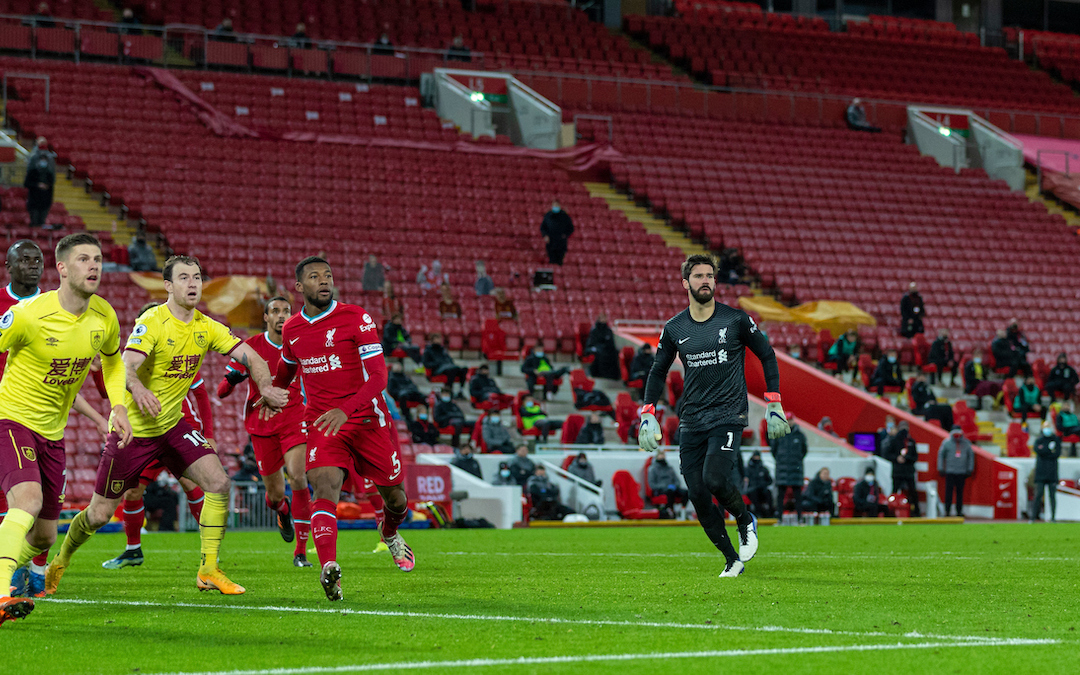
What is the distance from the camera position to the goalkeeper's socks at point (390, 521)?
10219 mm

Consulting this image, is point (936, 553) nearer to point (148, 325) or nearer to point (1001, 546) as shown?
point (1001, 546)

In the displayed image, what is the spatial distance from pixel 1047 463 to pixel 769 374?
1608 centimetres

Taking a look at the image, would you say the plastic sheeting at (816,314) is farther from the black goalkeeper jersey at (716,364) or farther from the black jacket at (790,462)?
the black goalkeeper jersey at (716,364)

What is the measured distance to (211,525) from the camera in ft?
29.5

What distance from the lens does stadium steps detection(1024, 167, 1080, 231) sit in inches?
1563

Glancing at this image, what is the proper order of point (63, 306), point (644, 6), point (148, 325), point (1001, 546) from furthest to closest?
point (644, 6)
point (1001, 546)
point (148, 325)
point (63, 306)

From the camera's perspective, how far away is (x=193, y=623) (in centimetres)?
730

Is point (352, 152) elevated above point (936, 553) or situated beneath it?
elevated above

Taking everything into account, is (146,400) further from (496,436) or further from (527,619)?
(496,436)

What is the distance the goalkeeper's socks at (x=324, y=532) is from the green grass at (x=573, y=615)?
0.34 metres

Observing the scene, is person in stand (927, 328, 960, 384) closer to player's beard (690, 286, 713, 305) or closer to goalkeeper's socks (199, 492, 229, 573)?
player's beard (690, 286, 713, 305)

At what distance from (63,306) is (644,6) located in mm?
42753

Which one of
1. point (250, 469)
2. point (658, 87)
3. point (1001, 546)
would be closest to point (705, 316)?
point (1001, 546)

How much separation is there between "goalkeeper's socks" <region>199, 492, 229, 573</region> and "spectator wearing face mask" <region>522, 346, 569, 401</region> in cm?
1704
